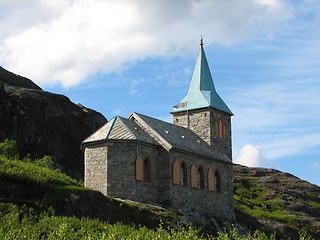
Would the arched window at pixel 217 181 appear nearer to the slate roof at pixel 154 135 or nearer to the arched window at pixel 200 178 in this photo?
the slate roof at pixel 154 135

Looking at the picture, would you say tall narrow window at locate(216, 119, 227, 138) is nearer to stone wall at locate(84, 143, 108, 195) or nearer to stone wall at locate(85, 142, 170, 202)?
stone wall at locate(85, 142, 170, 202)

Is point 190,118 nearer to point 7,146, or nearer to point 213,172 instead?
point 213,172

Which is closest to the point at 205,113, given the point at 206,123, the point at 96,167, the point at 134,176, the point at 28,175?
the point at 206,123

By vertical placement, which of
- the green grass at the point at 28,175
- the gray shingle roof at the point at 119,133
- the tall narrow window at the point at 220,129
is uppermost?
the tall narrow window at the point at 220,129

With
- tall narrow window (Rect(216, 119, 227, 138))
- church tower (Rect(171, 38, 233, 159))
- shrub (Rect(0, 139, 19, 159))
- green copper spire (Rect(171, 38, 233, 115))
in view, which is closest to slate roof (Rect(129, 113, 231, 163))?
church tower (Rect(171, 38, 233, 159))

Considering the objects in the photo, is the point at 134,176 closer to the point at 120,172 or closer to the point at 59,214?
the point at 120,172

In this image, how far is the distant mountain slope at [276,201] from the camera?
75250mm

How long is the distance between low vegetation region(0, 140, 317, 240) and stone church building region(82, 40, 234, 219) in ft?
12.6

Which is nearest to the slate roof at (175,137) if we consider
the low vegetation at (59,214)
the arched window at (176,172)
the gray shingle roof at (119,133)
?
the gray shingle roof at (119,133)

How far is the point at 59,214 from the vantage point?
39906 mm

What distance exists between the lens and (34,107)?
75.3 m

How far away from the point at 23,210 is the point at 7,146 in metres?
19.6

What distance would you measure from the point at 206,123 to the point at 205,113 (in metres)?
1.01

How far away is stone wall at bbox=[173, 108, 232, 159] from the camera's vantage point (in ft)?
210
